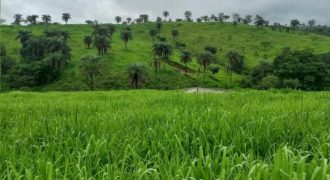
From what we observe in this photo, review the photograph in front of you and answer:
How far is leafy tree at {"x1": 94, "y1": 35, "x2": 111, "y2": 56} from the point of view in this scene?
14625 cm

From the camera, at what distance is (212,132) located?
5.92 m

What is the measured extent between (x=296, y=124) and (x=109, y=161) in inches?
124

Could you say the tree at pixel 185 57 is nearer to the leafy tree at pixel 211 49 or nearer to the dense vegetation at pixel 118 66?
the dense vegetation at pixel 118 66

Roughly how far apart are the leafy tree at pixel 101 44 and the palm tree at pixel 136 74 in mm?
35901

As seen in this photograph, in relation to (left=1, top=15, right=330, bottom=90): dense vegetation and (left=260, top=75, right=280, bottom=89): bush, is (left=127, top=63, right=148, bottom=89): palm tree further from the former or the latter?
(left=260, top=75, right=280, bottom=89): bush

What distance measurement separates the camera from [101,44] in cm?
14738

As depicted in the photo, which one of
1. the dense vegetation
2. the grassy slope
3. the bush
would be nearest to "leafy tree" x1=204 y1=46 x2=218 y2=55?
the dense vegetation

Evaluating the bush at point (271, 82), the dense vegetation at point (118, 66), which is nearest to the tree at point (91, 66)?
the dense vegetation at point (118, 66)

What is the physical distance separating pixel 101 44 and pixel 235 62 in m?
46.5

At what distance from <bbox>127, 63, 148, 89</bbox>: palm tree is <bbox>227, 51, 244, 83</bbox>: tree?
126ft

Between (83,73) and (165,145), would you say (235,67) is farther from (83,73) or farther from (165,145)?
(165,145)

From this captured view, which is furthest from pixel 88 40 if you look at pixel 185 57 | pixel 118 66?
pixel 185 57

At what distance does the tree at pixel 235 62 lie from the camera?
145 meters

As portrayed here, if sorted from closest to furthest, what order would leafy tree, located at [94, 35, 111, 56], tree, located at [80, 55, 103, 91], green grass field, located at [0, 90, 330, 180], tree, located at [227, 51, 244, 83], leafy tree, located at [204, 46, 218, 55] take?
1. green grass field, located at [0, 90, 330, 180]
2. tree, located at [80, 55, 103, 91]
3. tree, located at [227, 51, 244, 83]
4. leafy tree, located at [94, 35, 111, 56]
5. leafy tree, located at [204, 46, 218, 55]
